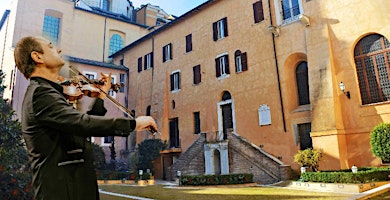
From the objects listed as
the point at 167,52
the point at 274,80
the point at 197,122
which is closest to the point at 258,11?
the point at 274,80

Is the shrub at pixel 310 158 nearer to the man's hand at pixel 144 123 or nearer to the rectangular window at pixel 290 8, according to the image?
the rectangular window at pixel 290 8

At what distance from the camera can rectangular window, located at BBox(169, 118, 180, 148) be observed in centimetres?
2648

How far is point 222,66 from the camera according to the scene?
23125 millimetres

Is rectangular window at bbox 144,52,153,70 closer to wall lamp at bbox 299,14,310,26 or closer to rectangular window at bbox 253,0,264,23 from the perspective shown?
rectangular window at bbox 253,0,264,23

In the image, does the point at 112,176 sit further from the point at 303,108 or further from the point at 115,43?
the point at 115,43

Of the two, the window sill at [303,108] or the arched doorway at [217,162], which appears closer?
the window sill at [303,108]

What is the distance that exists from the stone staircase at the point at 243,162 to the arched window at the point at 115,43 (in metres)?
19.2

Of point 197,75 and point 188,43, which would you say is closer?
point 197,75

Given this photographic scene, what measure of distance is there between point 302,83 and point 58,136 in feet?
63.9

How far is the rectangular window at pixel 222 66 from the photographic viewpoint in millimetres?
22772

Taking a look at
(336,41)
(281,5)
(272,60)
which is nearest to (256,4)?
(281,5)

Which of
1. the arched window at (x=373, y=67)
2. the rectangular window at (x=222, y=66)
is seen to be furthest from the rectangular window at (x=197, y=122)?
the arched window at (x=373, y=67)

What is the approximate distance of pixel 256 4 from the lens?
21.3 meters

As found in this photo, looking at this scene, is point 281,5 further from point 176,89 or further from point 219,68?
point 176,89
